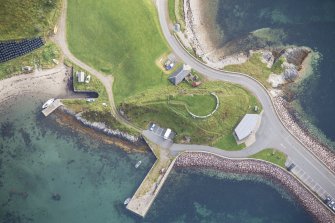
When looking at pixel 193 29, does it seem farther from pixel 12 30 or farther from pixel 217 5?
pixel 12 30

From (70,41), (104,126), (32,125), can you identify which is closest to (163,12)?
(70,41)

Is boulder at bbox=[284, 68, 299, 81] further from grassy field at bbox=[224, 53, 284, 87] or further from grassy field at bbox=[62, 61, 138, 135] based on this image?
grassy field at bbox=[62, 61, 138, 135]

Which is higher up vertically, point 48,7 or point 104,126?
point 48,7

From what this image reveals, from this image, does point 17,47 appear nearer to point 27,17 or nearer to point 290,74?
point 27,17

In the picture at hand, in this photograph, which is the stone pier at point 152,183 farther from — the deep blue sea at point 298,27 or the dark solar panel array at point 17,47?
the dark solar panel array at point 17,47

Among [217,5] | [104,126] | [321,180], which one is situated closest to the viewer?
[321,180]

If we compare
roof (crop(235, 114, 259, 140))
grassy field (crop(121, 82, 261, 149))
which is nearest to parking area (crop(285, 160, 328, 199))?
roof (crop(235, 114, 259, 140))

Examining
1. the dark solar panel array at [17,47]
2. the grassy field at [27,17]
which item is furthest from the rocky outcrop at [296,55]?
the dark solar panel array at [17,47]

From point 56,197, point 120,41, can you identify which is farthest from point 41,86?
point 56,197
